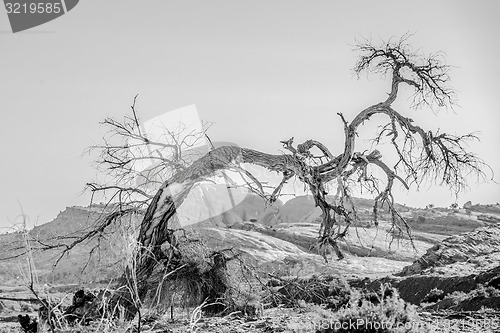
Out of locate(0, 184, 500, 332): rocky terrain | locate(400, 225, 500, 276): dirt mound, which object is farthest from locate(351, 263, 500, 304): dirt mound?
locate(400, 225, 500, 276): dirt mound

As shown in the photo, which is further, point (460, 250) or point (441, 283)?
point (460, 250)

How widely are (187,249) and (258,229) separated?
3586 centimetres

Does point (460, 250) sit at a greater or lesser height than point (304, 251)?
greater

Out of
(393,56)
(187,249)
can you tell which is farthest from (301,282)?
(393,56)

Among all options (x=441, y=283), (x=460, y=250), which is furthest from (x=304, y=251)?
(x=441, y=283)

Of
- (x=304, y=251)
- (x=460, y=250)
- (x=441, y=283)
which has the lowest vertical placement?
(x=304, y=251)

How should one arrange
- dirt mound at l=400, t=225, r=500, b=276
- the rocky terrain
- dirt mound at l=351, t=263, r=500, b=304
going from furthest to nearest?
1. dirt mound at l=400, t=225, r=500, b=276
2. dirt mound at l=351, t=263, r=500, b=304
3. the rocky terrain

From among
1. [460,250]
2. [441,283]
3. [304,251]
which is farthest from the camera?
[304,251]

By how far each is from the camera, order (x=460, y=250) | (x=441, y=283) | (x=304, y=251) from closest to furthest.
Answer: (x=441, y=283) → (x=460, y=250) → (x=304, y=251)

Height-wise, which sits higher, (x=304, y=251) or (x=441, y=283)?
(x=441, y=283)

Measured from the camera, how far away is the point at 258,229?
143 ft

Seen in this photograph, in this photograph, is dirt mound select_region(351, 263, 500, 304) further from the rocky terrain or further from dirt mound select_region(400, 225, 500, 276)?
dirt mound select_region(400, 225, 500, 276)

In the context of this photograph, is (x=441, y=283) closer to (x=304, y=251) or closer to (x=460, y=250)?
(x=460, y=250)

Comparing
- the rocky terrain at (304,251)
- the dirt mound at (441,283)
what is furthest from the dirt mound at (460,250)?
the dirt mound at (441,283)
